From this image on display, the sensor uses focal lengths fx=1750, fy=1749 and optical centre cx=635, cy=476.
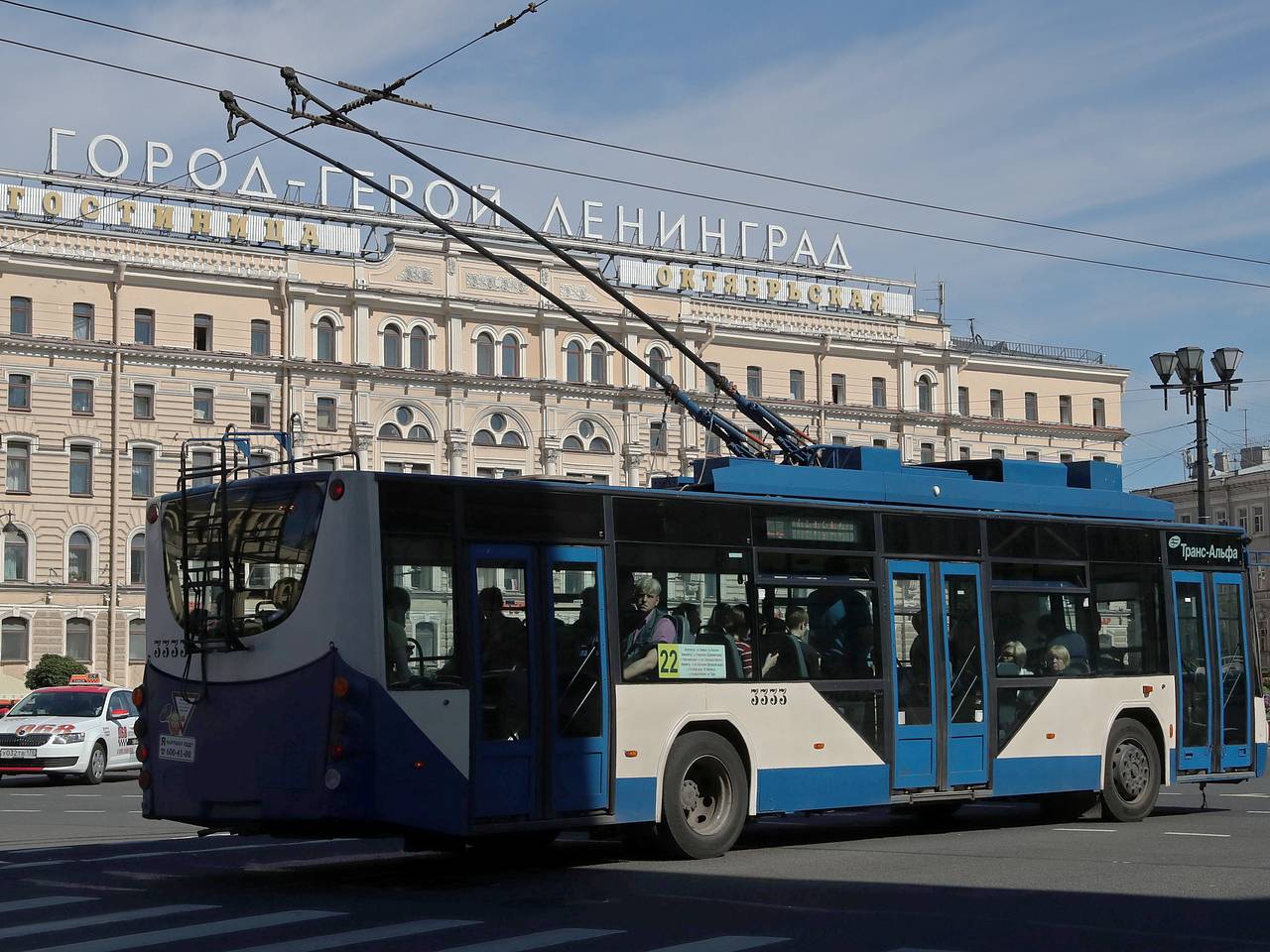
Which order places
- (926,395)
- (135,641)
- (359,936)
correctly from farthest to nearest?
(926,395) < (135,641) < (359,936)

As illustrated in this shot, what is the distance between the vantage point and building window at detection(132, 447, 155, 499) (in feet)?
208

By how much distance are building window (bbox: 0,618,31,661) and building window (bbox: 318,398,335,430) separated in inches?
508

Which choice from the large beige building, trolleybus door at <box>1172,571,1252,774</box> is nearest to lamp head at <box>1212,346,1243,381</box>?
trolleybus door at <box>1172,571,1252,774</box>

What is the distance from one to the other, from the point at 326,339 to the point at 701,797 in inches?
2174

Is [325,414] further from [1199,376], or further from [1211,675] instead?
[1211,675]

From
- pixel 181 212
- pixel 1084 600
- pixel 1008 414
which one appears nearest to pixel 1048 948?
pixel 1084 600

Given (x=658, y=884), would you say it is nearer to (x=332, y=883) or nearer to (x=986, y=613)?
(x=332, y=883)

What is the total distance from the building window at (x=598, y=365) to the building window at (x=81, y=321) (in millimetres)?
20526

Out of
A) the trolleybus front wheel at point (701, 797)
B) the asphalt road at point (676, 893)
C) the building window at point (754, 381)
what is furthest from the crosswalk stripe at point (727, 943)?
the building window at point (754, 381)

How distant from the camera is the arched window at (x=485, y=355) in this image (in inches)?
2746

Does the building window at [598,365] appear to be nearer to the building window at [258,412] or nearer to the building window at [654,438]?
the building window at [654,438]

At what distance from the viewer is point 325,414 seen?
6625 cm

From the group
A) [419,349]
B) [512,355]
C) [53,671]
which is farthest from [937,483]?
[512,355]

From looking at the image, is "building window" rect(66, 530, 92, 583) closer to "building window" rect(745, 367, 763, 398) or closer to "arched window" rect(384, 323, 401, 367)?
"arched window" rect(384, 323, 401, 367)
